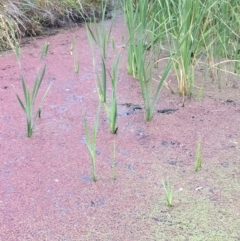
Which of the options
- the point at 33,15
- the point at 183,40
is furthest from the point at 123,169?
the point at 33,15

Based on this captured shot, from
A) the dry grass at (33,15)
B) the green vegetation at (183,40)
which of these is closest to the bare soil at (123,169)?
the green vegetation at (183,40)

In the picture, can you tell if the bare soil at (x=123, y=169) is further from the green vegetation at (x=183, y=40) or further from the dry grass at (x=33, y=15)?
the dry grass at (x=33, y=15)

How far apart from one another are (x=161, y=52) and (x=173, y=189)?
4.07ft

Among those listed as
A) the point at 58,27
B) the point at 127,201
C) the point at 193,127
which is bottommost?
the point at 58,27

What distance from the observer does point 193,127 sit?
65.9 inches

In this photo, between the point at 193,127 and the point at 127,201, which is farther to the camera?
the point at 193,127

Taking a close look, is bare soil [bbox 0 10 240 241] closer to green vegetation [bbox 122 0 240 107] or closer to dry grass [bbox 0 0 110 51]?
green vegetation [bbox 122 0 240 107]

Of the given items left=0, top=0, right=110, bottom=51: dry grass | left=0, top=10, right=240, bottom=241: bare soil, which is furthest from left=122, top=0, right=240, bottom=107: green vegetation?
left=0, top=0, right=110, bottom=51: dry grass

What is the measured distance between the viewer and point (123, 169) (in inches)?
55.0

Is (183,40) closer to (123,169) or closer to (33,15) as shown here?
(123,169)

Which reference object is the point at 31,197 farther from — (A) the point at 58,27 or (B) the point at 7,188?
(A) the point at 58,27

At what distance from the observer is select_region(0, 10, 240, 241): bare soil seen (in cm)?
114

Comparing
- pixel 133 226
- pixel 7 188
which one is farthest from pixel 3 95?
pixel 133 226

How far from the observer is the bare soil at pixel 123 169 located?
1.14m
